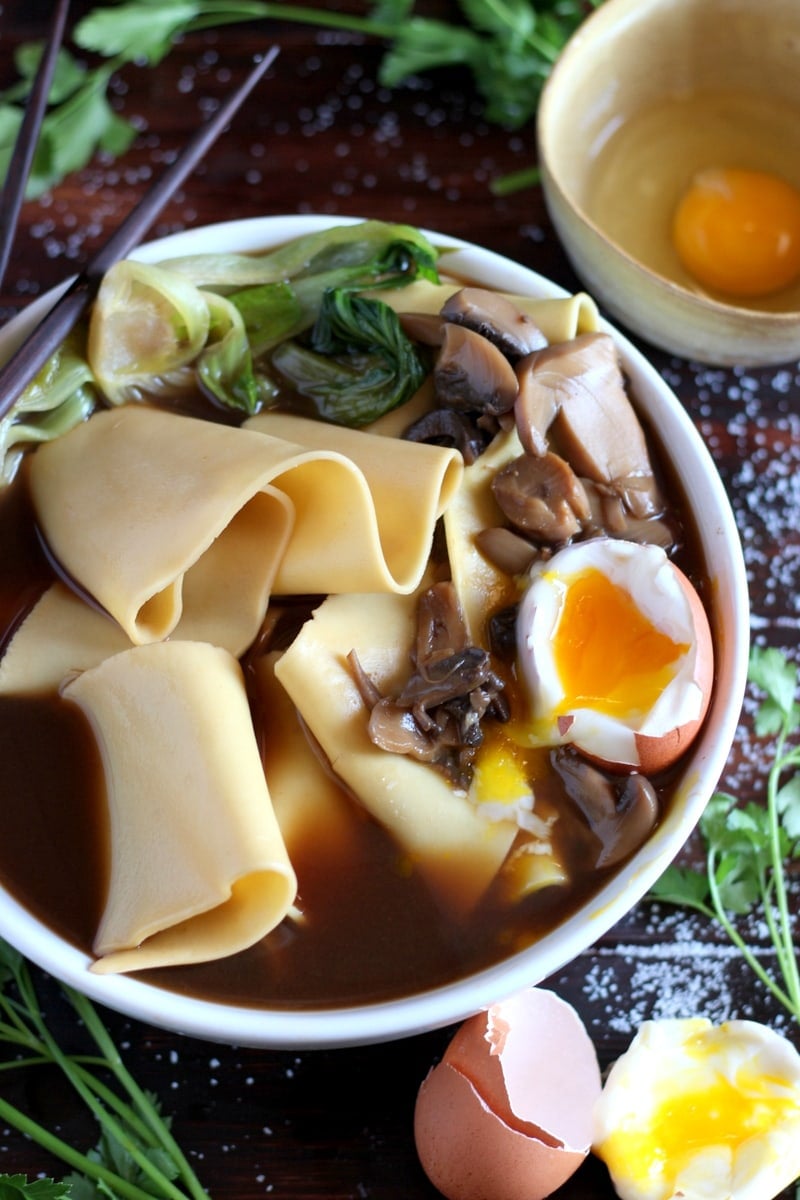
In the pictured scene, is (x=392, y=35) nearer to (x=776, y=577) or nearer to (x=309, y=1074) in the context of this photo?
(x=776, y=577)

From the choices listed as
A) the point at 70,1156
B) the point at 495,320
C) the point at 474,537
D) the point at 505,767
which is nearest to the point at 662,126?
the point at 495,320

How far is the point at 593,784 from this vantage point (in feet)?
7.20

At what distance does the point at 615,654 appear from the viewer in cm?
227

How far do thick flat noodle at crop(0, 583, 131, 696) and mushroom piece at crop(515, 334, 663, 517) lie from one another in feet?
3.16

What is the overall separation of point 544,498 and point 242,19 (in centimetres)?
204

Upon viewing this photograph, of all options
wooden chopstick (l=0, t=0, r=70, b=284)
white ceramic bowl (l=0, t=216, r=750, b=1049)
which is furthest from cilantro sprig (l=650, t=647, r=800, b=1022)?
wooden chopstick (l=0, t=0, r=70, b=284)

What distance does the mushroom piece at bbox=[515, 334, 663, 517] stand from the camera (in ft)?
7.88

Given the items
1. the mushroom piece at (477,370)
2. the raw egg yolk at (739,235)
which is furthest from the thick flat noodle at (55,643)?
the raw egg yolk at (739,235)

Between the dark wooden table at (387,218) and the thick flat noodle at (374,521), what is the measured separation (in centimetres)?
95

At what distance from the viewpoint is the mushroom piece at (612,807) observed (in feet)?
7.16

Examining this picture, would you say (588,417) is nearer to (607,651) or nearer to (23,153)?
(607,651)

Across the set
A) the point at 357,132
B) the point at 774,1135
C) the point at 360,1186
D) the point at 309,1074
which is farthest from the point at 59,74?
the point at 774,1135

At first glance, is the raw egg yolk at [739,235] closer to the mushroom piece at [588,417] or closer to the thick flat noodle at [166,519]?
the mushroom piece at [588,417]

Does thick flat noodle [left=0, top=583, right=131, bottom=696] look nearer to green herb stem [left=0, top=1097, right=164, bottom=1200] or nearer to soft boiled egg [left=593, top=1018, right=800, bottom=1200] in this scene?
green herb stem [left=0, top=1097, right=164, bottom=1200]
